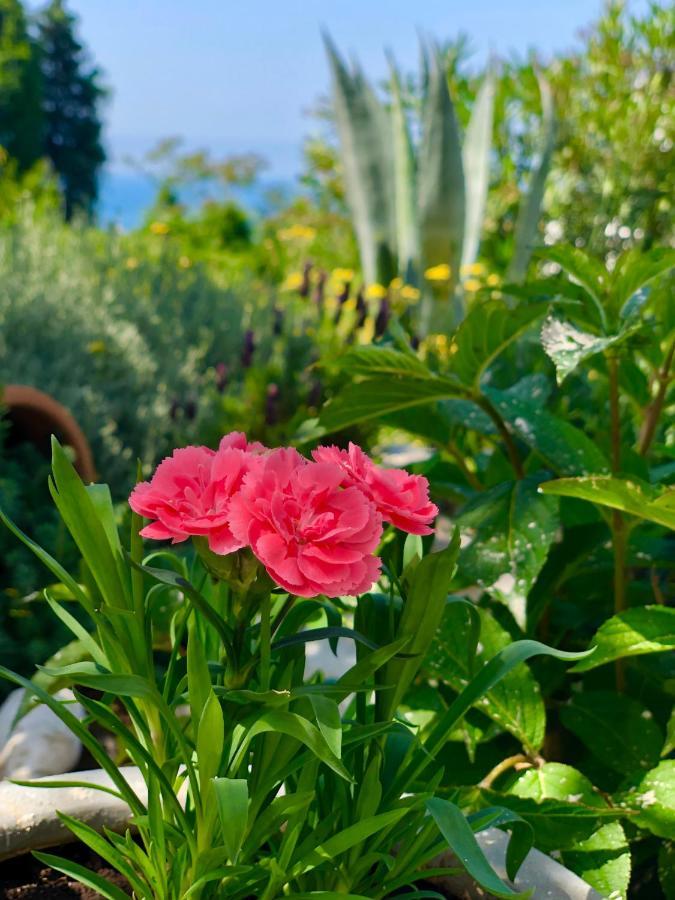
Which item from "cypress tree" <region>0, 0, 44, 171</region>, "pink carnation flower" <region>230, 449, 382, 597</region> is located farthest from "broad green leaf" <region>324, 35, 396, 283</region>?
"cypress tree" <region>0, 0, 44, 171</region>

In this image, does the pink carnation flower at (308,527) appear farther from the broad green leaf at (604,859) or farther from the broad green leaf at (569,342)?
the broad green leaf at (604,859)

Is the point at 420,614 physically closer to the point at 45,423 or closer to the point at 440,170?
the point at 45,423

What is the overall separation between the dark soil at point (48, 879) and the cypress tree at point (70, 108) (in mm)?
26710

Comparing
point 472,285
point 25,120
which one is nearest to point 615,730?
point 472,285

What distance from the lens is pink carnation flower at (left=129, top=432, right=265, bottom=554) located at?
76 cm

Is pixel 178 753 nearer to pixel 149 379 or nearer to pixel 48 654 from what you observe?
pixel 48 654

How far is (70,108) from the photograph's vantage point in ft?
91.1

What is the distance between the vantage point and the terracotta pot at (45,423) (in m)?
2.25

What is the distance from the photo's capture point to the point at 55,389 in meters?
3.21

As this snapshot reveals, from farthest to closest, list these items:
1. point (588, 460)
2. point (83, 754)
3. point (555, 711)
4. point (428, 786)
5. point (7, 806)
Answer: point (83, 754)
point (555, 711)
point (588, 460)
point (7, 806)
point (428, 786)

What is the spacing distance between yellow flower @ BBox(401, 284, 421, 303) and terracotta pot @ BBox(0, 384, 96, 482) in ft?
9.94

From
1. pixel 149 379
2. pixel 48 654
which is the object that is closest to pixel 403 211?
pixel 149 379

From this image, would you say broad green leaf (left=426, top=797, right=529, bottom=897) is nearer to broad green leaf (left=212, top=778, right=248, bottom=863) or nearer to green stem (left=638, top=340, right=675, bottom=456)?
broad green leaf (left=212, top=778, right=248, bottom=863)

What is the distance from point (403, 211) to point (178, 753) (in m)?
5.38
